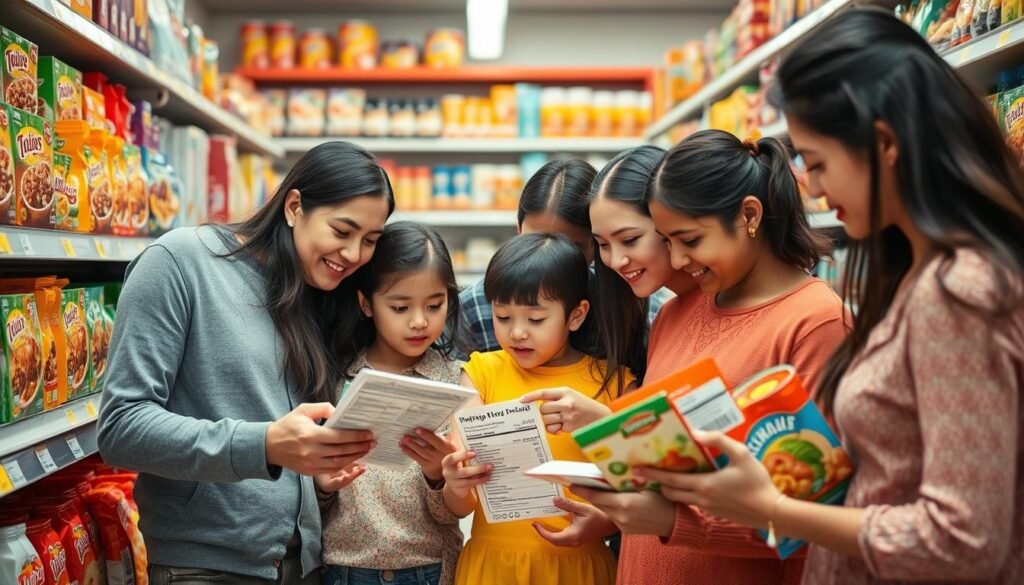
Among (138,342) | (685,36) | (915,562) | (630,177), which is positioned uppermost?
(685,36)

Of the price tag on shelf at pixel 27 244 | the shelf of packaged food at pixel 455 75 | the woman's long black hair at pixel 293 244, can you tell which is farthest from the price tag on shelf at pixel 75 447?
the shelf of packaged food at pixel 455 75

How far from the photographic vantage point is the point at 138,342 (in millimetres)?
1788

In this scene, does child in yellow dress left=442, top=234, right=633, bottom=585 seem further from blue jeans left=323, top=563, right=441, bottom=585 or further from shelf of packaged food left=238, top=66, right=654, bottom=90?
shelf of packaged food left=238, top=66, right=654, bottom=90

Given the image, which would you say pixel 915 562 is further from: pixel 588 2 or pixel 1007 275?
pixel 588 2

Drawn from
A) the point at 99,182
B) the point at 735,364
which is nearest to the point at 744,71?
the point at 99,182

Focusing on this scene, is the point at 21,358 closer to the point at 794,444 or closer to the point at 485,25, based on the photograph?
the point at 794,444

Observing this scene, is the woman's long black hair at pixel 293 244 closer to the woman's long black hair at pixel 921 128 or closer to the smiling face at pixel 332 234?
the smiling face at pixel 332 234

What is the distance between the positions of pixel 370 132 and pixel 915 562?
5341mm

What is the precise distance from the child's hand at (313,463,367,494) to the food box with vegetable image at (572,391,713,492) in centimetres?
77

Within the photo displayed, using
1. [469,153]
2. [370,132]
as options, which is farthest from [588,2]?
[370,132]

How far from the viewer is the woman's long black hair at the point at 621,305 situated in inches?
81.4

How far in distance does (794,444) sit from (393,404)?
0.63 meters

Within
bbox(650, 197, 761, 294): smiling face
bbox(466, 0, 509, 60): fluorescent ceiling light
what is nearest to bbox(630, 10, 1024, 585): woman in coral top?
bbox(650, 197, 761, 294): smiling face

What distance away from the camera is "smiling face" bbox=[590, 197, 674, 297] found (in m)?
1.96
